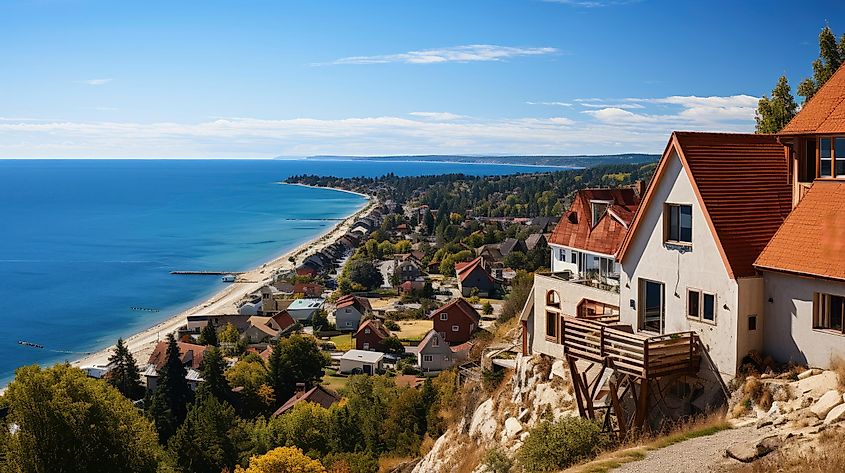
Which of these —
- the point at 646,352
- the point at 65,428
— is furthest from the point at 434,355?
the point at 646,352

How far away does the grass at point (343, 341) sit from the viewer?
64500 millimetres

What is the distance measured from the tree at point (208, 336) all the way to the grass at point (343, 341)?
34.3 ft

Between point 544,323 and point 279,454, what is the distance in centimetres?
1306

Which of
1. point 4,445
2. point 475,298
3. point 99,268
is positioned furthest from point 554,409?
point 99,268

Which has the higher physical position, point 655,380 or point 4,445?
point 655,380

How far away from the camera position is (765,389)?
47.0ft

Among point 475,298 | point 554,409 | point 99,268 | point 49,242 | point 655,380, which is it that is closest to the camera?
point 655,380

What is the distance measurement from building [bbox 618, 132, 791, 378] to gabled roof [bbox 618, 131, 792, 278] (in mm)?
21

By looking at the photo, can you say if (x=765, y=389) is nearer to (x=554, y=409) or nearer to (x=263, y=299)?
(x=554, y=409)

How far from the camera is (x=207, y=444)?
35.6 meters

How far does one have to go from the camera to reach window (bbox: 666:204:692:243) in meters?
16.3

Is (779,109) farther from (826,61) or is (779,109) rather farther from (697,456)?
(697,456)

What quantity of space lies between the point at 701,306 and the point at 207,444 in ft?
87.4

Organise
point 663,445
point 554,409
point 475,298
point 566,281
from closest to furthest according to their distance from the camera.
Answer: point 663,445 < point 554,409 < point 566,281 < point 475,298
